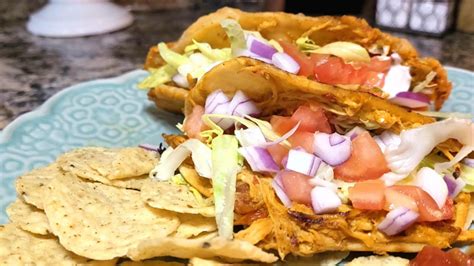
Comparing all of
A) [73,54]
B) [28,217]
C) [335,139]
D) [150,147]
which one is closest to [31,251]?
[28,217]

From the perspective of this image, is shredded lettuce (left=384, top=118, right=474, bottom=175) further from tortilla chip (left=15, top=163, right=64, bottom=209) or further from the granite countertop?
the granite countertop

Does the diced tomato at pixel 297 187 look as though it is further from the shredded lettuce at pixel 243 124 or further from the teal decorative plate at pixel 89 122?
the teal decorative plate at pixel 89 122

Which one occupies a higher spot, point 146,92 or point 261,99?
point 261,99

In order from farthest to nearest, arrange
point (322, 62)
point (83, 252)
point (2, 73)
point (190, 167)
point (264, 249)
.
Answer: point (2, 73) < point (322, 62) < point (190, 167) < point (264, 249) < point (83, 252)

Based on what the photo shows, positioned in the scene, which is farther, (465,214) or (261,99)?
(261,99)

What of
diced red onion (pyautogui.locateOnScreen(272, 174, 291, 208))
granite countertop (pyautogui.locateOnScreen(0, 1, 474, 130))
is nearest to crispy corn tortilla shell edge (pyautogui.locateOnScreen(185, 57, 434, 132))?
diced red onion (pyautogui.locateOnScreen(272, 174, 291, 208))

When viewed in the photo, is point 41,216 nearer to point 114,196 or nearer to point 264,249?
point 114,196

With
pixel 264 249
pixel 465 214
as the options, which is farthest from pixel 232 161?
pixel 465 214

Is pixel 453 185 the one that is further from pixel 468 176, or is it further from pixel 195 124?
pixel 195 124

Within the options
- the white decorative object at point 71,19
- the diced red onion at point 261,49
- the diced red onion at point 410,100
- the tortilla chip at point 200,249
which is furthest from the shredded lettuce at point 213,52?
the white decorative object at point 71,19
